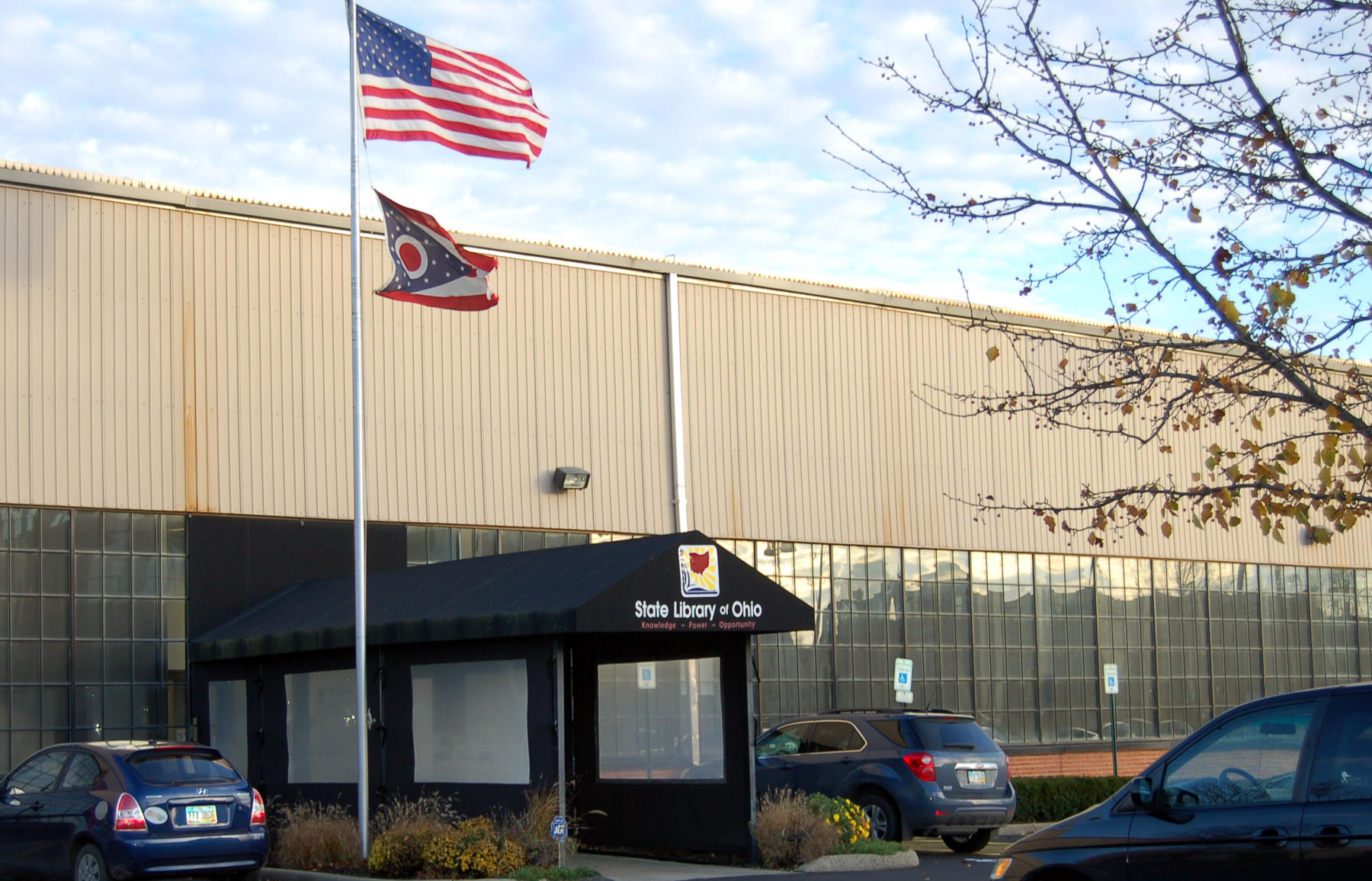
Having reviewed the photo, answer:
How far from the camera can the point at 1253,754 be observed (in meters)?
8.38

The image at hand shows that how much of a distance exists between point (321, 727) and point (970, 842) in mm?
8632

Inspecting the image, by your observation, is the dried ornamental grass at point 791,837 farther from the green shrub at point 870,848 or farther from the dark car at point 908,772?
the dark car at point 908,772

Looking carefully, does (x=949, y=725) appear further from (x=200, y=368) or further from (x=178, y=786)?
(x=200, y=368)

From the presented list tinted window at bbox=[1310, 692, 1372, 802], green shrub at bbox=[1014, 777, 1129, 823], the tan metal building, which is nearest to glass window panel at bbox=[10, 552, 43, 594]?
the tan metal building

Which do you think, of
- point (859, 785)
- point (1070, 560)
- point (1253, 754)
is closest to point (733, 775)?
point (859, 785)

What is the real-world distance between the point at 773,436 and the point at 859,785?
32.5 ft

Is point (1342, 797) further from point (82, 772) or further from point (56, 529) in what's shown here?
point (56, 529)

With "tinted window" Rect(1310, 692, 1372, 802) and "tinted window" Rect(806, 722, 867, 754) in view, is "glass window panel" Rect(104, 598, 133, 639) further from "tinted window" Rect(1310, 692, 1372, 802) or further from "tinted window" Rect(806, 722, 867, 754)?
"tinted window" Rect(1310, 692, 1372, 802)

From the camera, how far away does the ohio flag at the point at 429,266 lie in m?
16.8

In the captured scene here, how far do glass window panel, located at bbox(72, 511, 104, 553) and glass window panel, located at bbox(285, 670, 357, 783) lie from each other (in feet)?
13.2

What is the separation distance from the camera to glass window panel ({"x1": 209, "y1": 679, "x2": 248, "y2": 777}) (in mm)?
20766

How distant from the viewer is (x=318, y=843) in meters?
16.5

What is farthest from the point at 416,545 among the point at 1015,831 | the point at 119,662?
the point at 1015,831

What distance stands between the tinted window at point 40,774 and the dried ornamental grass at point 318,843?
2823 millimetres
